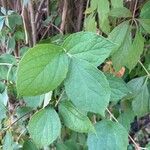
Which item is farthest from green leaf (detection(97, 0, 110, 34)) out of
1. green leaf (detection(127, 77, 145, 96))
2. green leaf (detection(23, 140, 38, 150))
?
green leaf (detection(23, 140, 38, 150))

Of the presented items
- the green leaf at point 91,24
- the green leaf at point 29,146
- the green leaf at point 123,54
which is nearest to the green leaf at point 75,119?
the green leaf at point 29,146

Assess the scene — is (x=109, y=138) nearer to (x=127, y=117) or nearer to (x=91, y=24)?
(x=127, y=117)

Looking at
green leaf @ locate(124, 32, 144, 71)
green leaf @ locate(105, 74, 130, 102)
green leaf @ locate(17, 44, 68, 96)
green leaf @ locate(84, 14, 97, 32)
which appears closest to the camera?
green leaf @ locate(17, 44, 68, 96)

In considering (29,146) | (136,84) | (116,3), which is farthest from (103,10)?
(29,146)

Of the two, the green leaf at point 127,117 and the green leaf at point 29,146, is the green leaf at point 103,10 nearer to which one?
the green leaf at point 127,117

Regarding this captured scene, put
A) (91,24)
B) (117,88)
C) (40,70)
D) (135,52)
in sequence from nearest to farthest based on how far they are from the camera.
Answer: (40,70) < (117,88) < (135,52) < (91,24)

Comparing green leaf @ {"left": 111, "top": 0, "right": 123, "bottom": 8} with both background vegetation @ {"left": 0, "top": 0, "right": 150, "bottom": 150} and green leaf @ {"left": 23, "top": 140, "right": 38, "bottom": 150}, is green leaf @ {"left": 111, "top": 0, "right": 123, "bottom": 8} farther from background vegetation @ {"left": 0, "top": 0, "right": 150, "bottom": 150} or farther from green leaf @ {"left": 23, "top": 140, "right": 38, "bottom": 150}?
green leaf @ {"left": 23, "top": 140, "right": 38, "bottom": 150}

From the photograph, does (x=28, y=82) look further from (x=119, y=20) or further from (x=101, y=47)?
(x=119, y=20)
